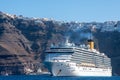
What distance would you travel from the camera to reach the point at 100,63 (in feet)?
490

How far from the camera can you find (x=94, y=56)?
5738 inches

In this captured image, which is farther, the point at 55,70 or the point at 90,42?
the point at 90,42

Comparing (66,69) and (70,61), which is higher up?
(70,61)

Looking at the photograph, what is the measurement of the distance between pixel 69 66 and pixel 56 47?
6.71 meters

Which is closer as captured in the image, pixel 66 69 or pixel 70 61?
pixel 66 69

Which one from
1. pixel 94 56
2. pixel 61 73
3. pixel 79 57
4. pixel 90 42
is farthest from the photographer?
pixel 90 42

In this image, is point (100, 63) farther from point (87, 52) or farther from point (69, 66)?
point (69, 66)

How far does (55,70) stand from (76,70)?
4.81 meters

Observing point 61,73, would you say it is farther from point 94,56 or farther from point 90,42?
point 90,42

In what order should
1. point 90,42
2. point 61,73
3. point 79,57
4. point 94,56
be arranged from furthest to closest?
1. point 90,42
2. point 94,56
3. point 79,57
4. point 61,73

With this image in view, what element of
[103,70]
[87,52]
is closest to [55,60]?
[87,52]

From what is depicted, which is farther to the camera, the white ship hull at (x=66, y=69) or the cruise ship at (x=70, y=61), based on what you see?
the cruise ship at (x=70, y=61)

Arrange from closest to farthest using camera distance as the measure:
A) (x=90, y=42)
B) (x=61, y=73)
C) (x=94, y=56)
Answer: (x=61, y=73), (x=94, y=56), (x=90, y=42)

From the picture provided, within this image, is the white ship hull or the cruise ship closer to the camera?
the white ship hull
